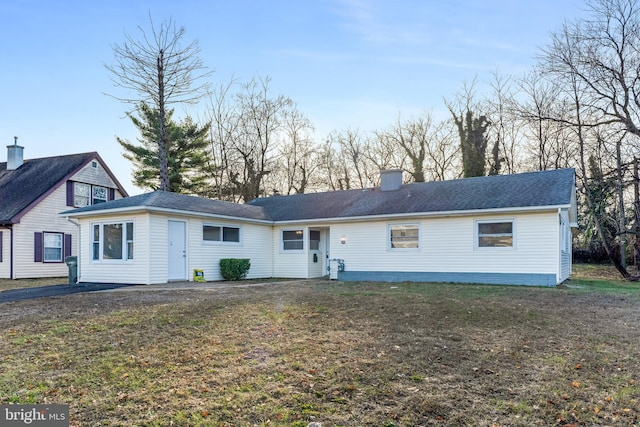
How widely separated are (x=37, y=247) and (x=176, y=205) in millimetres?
8551

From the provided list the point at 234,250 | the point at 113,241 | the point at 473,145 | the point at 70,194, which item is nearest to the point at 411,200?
the point at 234,250

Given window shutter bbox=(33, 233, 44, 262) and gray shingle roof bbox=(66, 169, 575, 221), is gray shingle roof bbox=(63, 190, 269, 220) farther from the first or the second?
window shutter bbox=(33, 233, 44, 262)

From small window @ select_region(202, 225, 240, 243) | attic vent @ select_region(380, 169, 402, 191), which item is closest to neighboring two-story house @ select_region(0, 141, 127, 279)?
small window @ select_region(202, 225, 240, 243)

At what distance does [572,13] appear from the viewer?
17484 millimetres

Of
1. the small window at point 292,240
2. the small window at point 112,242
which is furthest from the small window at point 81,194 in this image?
the small window at point 292,240

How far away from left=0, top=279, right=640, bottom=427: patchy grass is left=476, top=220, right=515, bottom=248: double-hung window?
18.1 feet

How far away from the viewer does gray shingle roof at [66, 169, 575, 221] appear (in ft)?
45.3

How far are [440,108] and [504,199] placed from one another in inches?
684

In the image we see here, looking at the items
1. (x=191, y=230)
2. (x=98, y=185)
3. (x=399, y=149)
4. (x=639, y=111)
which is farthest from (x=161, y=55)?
(x=639, y=111)

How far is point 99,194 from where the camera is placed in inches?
856

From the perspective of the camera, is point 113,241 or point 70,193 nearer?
point 113,241

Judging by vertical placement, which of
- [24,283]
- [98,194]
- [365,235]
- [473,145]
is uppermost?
[473,145]

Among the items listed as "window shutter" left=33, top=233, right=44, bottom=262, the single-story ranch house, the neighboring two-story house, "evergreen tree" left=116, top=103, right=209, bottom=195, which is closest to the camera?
the single-story ranch house

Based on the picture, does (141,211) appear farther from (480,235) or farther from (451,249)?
(480,235)
